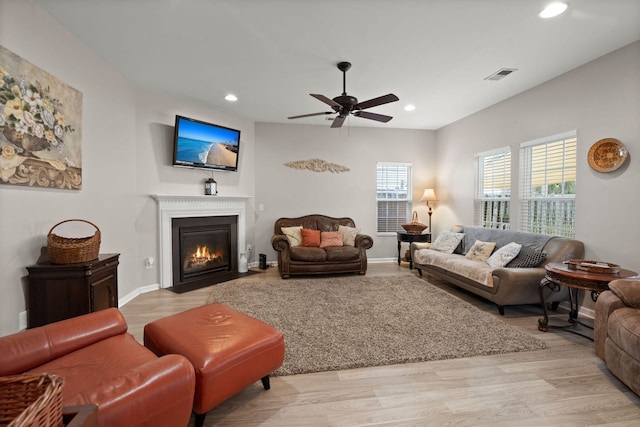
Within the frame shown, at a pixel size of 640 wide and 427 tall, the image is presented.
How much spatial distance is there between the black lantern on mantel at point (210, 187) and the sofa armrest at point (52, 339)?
3.18m

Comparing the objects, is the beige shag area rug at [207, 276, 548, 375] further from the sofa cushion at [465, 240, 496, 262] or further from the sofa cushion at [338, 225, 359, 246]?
the sofa cushion at [338, 225, 359, 246]

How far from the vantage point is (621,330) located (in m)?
1.92

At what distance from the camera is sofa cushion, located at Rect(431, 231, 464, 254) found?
183 inches

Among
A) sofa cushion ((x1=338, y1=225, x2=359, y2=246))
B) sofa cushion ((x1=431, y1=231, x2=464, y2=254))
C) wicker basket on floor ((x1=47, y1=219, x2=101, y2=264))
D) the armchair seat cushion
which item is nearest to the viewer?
the armchair seat cushion

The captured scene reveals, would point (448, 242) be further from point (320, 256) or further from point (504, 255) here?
point (320, 256)

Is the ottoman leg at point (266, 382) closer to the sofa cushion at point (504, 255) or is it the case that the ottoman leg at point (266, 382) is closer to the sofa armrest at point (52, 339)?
the sofa armrest at point (52, 339)

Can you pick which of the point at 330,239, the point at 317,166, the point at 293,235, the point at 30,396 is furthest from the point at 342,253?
the point at 30,396

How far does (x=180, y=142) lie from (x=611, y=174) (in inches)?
208

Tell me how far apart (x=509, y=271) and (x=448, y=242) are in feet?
5.27

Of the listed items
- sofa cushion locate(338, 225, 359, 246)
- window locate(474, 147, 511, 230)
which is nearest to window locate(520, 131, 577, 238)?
window locate(474, 147, 511, 230)

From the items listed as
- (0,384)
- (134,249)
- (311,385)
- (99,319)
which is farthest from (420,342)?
(134,249)

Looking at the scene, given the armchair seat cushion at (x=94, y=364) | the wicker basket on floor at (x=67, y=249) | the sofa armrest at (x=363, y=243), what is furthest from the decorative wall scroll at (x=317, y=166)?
the armchair seat cushion at (x=94, y=364)

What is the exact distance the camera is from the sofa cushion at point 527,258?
11.0ft

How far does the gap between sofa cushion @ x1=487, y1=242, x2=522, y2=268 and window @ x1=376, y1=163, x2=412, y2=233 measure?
2.61 metres
